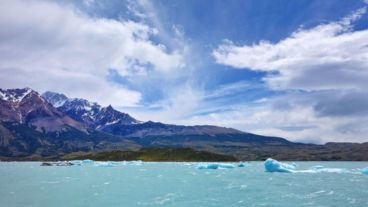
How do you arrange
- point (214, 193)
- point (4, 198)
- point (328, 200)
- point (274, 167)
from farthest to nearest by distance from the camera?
point (274, 167)
point (214, 193)
point (4, 198)
point (328, 200)

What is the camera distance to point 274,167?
8362 centimetres

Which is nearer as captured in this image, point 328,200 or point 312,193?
point 328,200

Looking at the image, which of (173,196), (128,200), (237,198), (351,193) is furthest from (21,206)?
(351,193)

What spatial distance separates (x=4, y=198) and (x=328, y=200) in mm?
28784

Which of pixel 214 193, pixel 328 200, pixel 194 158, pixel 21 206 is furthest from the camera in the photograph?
pixel 194 158

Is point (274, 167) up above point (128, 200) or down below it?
above

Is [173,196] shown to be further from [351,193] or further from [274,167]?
[274,167]

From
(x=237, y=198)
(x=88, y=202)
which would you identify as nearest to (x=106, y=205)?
(x=88, y=202)

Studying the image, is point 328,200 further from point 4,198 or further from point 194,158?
point 194,158

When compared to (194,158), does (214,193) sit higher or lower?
lower

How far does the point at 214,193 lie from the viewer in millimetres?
41156

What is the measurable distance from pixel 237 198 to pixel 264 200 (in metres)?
2.65

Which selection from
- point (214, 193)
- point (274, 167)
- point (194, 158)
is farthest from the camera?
point (194, 158)

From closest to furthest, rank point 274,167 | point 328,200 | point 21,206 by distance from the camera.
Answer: point 21,206
point 328,200
point 274,167
